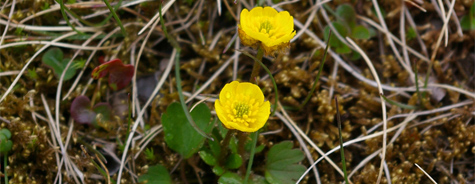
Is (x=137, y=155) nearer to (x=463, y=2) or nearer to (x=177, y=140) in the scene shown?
(x=177, y=140)

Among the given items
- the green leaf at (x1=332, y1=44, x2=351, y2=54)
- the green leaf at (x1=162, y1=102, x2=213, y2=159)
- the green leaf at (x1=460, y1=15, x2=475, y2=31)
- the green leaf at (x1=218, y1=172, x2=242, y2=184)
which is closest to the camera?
the green leaf at (x1=218, y1=172, x2=242, y2=184)

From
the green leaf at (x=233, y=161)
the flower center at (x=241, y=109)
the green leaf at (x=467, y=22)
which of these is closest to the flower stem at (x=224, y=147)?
the green leaf at (x=233, y=161)

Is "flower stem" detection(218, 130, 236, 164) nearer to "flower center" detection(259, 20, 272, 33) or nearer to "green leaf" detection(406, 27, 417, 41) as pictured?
"flower center" detection(259, 20, 272, 33)

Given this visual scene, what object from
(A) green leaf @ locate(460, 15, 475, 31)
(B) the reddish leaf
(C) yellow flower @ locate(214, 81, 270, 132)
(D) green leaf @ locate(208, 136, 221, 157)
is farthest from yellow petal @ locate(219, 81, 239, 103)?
(A) green leaf @ locate(460, 15, 475, 31)

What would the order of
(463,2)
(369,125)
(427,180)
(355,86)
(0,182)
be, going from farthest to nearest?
(463,2) → (355,86) → (369,125) → (427,180) → (0,182)

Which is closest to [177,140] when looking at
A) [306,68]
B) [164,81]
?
[164,81]

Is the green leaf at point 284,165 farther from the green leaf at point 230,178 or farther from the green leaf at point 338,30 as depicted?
the green leaf at point 338,30

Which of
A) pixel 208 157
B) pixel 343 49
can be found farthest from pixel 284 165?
pixel 343 49
